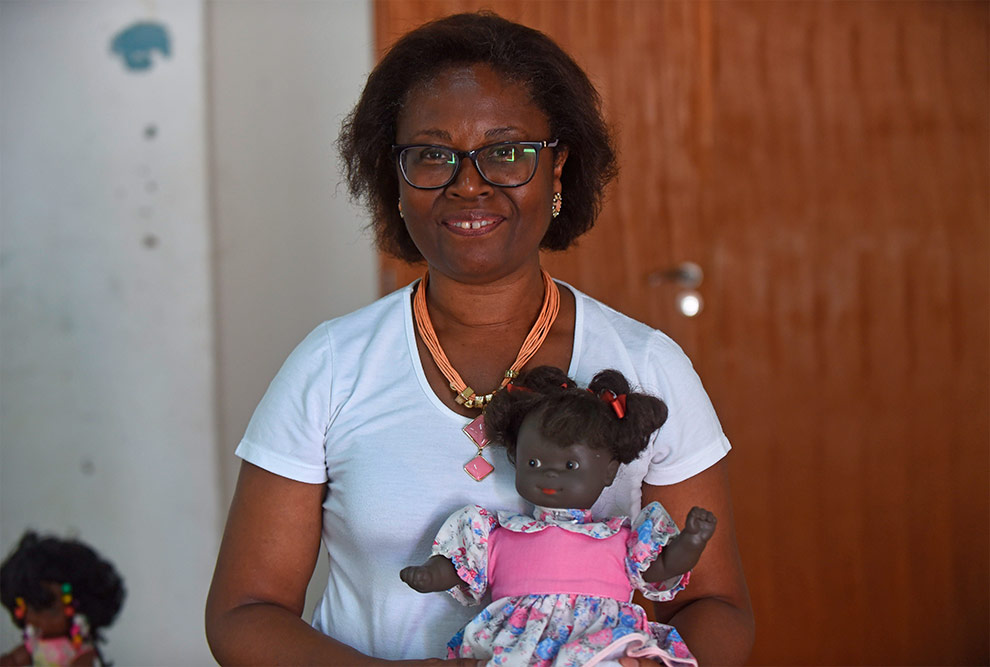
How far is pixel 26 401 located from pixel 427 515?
5.11 ft

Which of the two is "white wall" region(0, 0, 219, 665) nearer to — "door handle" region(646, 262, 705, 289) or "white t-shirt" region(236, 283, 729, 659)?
"white t-shirt" region(236, 283, 729, 659)

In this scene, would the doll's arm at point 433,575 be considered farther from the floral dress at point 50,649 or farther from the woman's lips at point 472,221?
the floral dress at point 50,649

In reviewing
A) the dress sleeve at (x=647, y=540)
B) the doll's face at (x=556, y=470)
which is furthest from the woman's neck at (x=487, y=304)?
the dress sleeve at (x=647, y=540)

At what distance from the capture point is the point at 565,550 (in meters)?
1.42

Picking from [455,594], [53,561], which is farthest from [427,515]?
[53,561]

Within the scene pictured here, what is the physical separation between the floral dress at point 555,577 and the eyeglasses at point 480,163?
54 centimetres

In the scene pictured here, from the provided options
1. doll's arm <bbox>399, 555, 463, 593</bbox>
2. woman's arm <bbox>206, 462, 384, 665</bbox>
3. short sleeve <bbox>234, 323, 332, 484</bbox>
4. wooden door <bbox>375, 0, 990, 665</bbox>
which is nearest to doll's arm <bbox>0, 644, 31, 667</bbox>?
woman's arm <bbox>206, 462, 384, 665</bbox>

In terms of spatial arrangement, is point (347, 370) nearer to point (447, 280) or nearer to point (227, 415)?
point (447, 280)

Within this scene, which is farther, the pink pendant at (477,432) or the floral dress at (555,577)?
the pink pendant at (477,432)

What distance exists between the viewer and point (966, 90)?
9.39 ft

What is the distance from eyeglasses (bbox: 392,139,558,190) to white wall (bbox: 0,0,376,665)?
1.01m

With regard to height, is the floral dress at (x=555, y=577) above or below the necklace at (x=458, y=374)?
below

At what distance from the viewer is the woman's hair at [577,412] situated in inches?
55.2

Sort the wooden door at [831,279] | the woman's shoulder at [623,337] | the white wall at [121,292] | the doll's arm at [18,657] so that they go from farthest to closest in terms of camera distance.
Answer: the wooden door at [831,279], the white wall at [121,292], the doll's arm at [18,657], the woman's shoulder at [623,337]
